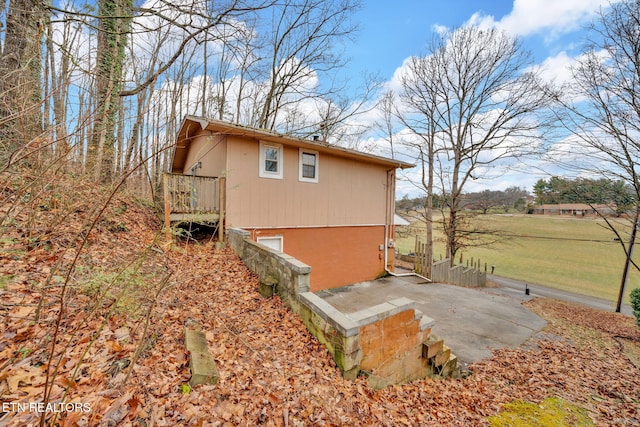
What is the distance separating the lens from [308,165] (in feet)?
27.6

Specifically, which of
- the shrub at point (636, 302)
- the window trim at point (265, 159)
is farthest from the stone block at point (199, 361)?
the shrub at point (636, 302)

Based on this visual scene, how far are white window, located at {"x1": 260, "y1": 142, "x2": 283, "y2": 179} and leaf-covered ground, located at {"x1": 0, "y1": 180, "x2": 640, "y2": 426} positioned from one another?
3.06 metres

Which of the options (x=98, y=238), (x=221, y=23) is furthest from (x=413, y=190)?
(x=98, y=238)

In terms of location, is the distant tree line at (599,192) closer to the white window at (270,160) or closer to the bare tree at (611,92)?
the bare tree at (611,92)

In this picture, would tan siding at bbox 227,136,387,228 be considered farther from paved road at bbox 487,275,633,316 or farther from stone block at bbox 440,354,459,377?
paved road at bbox 487,275,633,316

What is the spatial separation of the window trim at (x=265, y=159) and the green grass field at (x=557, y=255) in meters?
11.7

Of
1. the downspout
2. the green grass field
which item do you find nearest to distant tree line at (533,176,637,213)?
the downspout

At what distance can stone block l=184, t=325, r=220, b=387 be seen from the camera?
2262 mm

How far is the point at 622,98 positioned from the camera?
281 inches

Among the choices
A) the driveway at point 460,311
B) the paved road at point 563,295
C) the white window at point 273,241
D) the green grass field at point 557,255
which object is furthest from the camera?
the green grass field at point 557,255

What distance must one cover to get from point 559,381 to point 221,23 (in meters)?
9.73

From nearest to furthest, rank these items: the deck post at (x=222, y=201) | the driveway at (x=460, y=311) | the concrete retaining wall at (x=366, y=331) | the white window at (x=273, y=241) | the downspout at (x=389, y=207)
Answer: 1. the concrete retaining wall at (x=366, y=331)
2. the driveway at (x=460, y=311)
3. the deck post at (x=222, y=201)
4. the white window at (x=273, y=241)
5. the downspout at (x=389, y=207)

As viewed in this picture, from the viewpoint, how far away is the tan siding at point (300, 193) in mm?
7098

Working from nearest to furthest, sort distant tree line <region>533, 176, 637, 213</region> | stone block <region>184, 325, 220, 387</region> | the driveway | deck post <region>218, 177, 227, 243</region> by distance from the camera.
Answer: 1. stone block <region>184, 325, 220, 387</region>
2. the driveway
3. deck post <region>218, 177, 227, 243</region>
4. distant tree line <region>533, 176, 637, 213</region>
